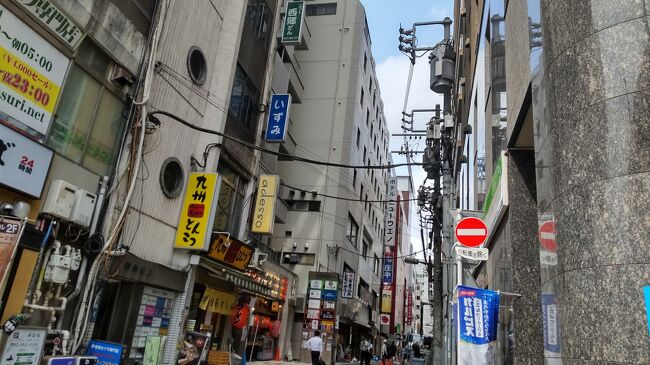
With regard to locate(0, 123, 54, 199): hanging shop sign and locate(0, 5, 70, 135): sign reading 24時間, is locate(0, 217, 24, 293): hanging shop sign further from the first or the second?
locate(0, 5, 70, 135): sign reading 24時間

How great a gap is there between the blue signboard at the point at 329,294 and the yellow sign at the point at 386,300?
2725cm

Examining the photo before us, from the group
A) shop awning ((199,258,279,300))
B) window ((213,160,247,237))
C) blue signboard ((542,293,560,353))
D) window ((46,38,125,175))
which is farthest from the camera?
window ((213,160,247,237))

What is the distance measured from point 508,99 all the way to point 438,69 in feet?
36.3

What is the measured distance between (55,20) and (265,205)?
1131 centimetres

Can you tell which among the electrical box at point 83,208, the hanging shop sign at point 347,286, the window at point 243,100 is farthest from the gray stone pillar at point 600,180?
the hanging shop sign at point 347,286

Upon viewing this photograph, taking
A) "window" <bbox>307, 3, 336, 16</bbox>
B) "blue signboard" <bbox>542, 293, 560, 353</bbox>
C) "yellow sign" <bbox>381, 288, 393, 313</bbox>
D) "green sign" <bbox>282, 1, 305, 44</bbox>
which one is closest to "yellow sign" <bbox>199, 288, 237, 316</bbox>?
"green sign" <bbox>282, 1, 305, 44</bbox>

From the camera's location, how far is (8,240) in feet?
24.9

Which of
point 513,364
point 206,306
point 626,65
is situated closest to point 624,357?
point 626,65

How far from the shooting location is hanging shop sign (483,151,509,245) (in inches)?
313

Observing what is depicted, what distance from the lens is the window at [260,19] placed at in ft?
62.1

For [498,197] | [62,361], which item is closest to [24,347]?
[62,361]

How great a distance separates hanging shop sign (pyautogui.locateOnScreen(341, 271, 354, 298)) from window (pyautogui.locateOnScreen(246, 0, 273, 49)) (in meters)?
19.3

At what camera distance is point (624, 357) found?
3.48 m

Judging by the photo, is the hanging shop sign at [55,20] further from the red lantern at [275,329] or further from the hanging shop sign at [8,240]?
the red lantern at [275,329]
